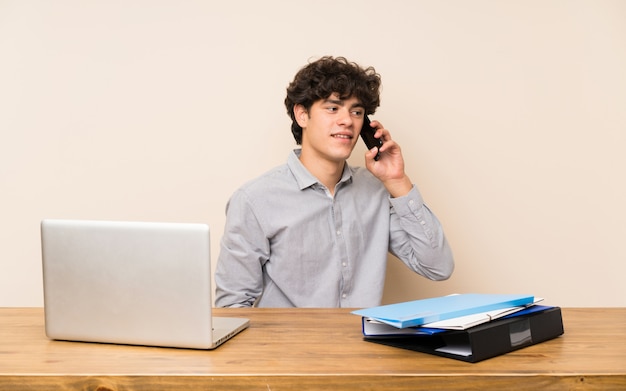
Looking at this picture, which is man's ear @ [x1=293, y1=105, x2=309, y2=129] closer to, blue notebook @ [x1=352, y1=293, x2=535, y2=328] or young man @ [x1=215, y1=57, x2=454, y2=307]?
young man @ [x1=215, y1=57, x2=454, y2=307]

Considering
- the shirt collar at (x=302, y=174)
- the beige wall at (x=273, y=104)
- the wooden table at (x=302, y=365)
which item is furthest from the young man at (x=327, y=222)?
the wooden table at (x=302, y=365)

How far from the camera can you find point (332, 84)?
2.35 metres

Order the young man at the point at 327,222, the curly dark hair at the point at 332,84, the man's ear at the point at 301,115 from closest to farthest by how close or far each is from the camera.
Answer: the young man at the point at 327,222, the curly dark hair at the point at 332,84, the man's ear at the point at 301,115

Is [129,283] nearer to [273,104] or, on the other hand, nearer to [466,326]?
[466,326]

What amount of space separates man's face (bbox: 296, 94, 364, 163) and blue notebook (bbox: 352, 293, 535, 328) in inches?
38.5

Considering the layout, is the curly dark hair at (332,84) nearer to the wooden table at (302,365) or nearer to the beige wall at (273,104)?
the beige wall at (273,104)

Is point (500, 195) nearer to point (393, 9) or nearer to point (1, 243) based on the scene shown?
point (393, 9)

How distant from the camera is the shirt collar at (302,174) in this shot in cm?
229

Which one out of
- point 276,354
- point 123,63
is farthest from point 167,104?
point 276,354

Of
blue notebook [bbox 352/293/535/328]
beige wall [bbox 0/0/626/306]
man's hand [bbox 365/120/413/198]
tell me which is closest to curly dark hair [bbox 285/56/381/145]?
man's hand [bbox 365/120/413/198]

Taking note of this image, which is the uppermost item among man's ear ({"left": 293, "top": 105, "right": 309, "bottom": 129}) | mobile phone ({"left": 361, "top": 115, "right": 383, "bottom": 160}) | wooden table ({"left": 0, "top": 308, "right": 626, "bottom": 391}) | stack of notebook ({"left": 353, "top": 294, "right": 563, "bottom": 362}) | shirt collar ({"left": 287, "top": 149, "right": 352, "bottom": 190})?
man's ear ({"left": 293, "top": 105, "right": 309, "bottom": 129})

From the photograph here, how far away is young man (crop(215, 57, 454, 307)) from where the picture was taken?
2.23m

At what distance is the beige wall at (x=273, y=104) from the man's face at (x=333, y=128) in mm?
472

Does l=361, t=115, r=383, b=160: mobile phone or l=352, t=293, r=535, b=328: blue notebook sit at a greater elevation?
l=361, t=115, r=383, b=160: mobile phone
